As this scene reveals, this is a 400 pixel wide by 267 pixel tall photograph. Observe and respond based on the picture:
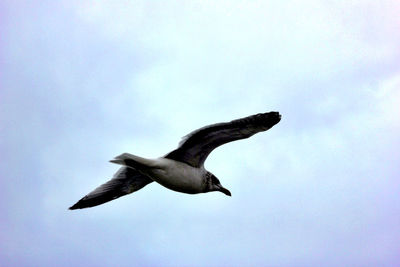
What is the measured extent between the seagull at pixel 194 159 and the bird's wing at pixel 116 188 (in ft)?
0.15

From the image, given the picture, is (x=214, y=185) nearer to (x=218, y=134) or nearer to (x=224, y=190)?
(x=224, y=190)

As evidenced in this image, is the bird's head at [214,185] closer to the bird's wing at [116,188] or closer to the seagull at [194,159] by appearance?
the seagull at [194,159]

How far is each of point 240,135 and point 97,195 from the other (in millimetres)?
5802

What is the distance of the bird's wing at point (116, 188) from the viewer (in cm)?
2184

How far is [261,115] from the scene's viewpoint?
18719mm

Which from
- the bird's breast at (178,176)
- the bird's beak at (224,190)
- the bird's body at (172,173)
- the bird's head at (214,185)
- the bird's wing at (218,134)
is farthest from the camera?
the bird's beak at (224,190)

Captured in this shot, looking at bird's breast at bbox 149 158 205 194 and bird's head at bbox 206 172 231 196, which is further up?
bird's head at bbox 206 172 231 196

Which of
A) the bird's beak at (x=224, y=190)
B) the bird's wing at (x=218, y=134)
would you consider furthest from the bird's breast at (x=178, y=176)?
the bird's beak at (x=224, y=190)

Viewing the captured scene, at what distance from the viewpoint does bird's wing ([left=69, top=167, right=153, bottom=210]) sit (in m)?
21.8

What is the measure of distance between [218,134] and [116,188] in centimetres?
484

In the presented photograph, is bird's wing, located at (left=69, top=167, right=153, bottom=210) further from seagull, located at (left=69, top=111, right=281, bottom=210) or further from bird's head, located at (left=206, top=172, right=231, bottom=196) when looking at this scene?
bird's head, located at (left=206, top=172, right=231, bottom=196)

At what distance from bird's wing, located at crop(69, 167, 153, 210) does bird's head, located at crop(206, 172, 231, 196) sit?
6.92ft

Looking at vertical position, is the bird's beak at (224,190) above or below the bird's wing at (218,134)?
below

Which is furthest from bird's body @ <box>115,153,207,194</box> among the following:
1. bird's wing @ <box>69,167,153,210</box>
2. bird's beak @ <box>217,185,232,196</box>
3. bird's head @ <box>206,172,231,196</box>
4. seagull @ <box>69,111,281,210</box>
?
bird's wing @ <box>69,167,153,210</box>
